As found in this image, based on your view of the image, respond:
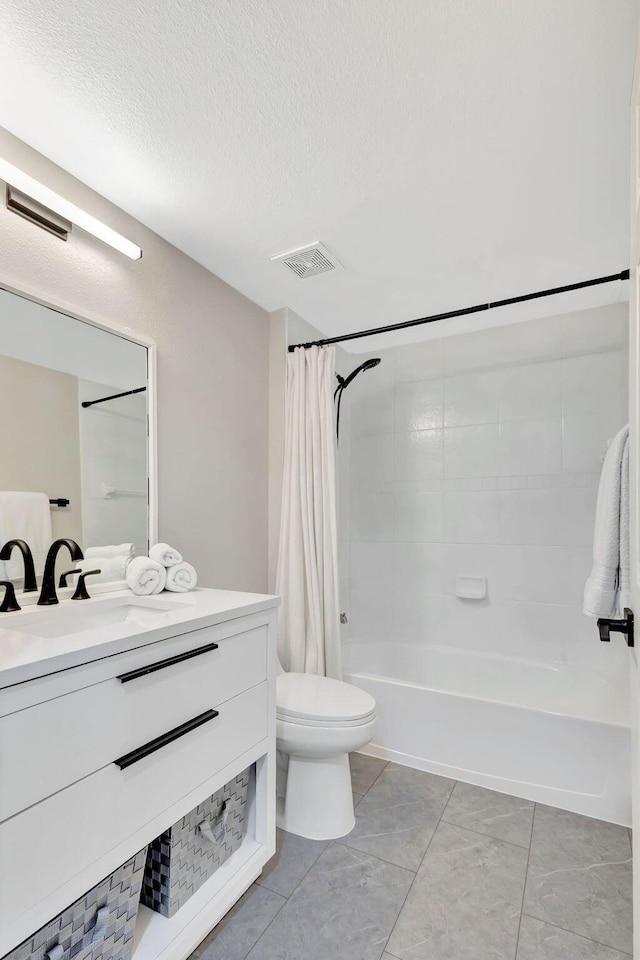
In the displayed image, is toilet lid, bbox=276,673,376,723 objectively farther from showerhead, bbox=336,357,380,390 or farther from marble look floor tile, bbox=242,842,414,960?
showerhead, bbox=336,357,380,390

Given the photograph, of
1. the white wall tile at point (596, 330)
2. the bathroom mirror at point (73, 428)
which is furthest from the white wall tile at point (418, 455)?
the bathroom mirror at point (73, 428)

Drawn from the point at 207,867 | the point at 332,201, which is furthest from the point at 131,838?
the point at 332,201

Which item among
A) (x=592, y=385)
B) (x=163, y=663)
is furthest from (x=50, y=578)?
(x=592, y=385)

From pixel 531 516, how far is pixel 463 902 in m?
1.75

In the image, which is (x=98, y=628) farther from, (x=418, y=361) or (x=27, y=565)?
(x=418, y=361)

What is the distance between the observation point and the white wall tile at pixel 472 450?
2699mm

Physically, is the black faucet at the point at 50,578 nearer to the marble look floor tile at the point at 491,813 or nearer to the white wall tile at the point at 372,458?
the marble look floor tile at the point at 491,813

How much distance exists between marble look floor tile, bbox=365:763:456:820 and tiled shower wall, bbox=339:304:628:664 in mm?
818

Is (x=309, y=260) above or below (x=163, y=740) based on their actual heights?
above

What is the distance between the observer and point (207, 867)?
4.22 ft

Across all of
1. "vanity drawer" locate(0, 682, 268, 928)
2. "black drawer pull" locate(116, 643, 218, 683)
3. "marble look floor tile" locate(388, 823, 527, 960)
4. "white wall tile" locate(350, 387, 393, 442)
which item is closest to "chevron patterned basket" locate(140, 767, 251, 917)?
"vanity drawer" locate(0, 682, 268, 928)

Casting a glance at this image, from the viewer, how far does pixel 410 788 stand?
1.98m

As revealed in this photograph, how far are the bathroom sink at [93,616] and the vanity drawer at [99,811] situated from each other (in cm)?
30

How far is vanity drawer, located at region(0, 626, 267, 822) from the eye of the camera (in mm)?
799
